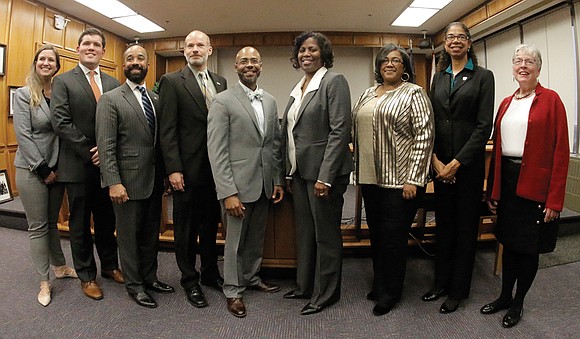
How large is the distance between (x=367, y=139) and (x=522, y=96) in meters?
0.85

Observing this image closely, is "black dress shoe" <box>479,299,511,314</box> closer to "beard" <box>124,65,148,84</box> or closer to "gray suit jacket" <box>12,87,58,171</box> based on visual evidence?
"beard" <box>124,65,148,84</box>

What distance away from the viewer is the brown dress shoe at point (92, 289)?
2223 mm

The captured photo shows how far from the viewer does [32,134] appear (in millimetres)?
2201

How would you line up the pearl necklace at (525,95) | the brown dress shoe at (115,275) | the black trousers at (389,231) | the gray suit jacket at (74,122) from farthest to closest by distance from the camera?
the brown dress shoe at (115,275), the gray suit jacket at (74,122), the black trousers at (389,231), the pearl necklace at (525,95)

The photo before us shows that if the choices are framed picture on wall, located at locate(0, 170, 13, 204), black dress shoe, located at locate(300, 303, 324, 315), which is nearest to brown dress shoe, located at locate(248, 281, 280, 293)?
black dress shoe, located at locate(300, 303, 324, 315)

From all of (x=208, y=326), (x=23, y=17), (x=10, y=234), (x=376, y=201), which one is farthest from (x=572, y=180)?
(x=23, y=17)

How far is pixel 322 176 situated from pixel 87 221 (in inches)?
61.2

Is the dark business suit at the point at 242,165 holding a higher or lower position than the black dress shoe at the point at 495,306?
higher

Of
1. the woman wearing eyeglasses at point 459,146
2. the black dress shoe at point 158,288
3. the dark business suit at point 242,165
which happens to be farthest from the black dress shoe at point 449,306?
the black dress shoe at point 158,288

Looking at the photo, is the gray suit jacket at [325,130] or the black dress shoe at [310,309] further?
the black dress shoe at [310,309]

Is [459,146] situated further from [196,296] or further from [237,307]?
[196,296]

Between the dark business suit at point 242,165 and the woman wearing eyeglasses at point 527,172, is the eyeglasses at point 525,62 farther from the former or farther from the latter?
the dark business suit at point 242,165

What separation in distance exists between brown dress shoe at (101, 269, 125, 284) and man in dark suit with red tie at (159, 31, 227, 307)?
0.55 m

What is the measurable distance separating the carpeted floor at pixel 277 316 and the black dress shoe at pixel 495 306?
1.3 inches
